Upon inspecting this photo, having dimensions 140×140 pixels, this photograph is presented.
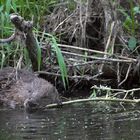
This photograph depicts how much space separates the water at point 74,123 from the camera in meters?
4.58

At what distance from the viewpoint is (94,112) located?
5488 millimetres

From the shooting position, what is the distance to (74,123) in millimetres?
5047

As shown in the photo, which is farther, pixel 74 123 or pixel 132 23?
pixel 132 23

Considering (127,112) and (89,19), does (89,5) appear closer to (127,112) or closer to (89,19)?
(89,19)

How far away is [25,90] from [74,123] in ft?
4.22

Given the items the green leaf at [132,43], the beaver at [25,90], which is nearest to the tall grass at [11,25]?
the beaver at [25,90]

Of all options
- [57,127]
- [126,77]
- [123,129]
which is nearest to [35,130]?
[57,127]

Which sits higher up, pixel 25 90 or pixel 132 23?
pixel 132 23

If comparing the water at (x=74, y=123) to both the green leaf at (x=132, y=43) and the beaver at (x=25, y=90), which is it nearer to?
the beaver at (x=25, y=90)

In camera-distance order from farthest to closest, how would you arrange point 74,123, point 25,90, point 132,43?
point 132,43
point 25,90
point 74,123

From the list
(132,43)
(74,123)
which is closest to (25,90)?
(74,123)

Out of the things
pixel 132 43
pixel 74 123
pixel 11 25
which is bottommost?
pixel 74 123

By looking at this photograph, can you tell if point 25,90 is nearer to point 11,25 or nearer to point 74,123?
point 11,25

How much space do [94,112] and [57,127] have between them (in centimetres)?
68
